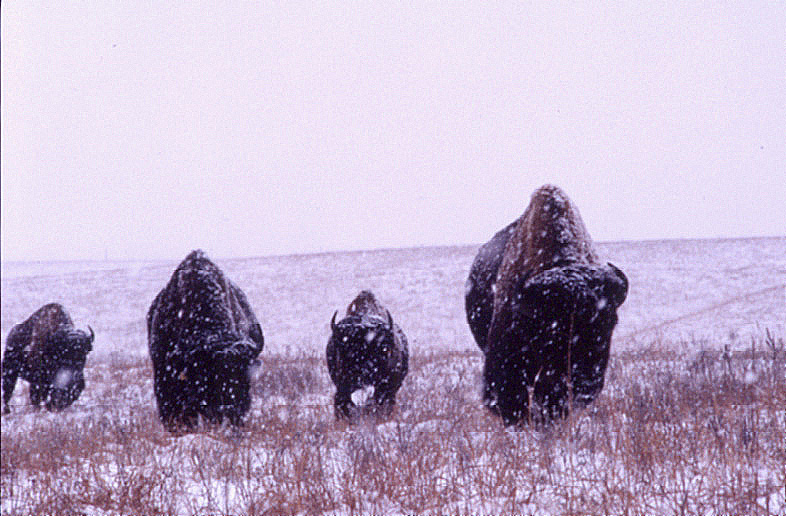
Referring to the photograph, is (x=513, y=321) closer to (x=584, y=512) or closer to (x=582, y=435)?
(x=582, y=435)

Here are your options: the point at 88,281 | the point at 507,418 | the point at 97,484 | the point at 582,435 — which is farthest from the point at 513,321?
→ the point at 88,281

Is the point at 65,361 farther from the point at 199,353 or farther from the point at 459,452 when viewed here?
the point at 459,452

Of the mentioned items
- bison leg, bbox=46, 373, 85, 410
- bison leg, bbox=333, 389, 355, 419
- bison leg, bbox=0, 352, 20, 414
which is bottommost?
bison leg, bbox=46, 373, 85, 410

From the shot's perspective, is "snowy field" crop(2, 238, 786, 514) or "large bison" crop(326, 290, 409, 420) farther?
"large bison" crop(326, 290, 409, 420)

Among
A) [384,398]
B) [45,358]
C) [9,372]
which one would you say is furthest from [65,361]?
[384,398]

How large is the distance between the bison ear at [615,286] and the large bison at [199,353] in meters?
3.30

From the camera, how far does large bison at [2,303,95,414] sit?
1003 centimetres

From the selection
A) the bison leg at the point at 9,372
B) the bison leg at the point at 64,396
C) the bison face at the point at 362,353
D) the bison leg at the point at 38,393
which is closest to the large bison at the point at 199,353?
the bison face at the point at 362,353

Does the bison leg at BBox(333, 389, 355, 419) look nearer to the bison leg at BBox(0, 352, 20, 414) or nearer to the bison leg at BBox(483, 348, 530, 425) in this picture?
the bison leg at BBox(483, 348, 530, 425)

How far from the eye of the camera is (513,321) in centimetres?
498

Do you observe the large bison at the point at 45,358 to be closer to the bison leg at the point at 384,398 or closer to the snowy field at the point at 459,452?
the snowy field at the point at 459,452

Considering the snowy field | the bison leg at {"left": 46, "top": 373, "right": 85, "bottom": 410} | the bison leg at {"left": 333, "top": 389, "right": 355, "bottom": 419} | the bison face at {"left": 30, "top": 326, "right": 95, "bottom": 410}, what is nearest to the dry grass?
the snowy field

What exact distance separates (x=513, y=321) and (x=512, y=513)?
2.31 m

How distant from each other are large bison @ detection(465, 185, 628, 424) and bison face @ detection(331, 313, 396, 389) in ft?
7.88
